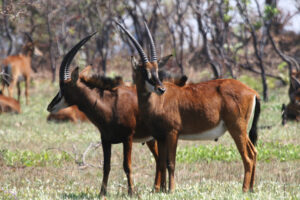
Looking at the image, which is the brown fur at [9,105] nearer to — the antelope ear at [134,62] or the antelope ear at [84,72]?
the antelope ear at [84,72]

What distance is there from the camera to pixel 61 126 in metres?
14.4

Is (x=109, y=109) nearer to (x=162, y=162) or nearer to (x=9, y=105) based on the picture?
(x=162, y=162)

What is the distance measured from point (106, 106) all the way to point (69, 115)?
8620mm

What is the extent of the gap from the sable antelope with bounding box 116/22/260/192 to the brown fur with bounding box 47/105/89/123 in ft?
29.3

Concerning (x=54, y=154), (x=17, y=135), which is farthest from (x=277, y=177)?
(x=17, y=135)

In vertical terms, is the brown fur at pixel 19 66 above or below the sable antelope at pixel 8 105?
above

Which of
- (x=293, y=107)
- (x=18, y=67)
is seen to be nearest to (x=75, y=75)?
(x=293, y=107)

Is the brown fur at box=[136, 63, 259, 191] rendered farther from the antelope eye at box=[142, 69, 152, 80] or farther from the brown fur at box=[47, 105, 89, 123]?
the brown fur at box=[47, 105, 89, 123]

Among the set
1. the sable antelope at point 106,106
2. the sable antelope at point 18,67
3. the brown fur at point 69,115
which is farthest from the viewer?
the sable antelope at point 18,67

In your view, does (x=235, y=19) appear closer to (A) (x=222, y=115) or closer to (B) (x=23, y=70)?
(B) (x=23, y=70)

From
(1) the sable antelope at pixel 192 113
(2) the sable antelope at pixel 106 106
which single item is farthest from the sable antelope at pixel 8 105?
(1) the sable antelope at pixel 192 113

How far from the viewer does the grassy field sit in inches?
256

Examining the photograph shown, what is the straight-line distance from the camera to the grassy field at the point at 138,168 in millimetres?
6500

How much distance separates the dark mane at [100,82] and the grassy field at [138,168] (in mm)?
1493
